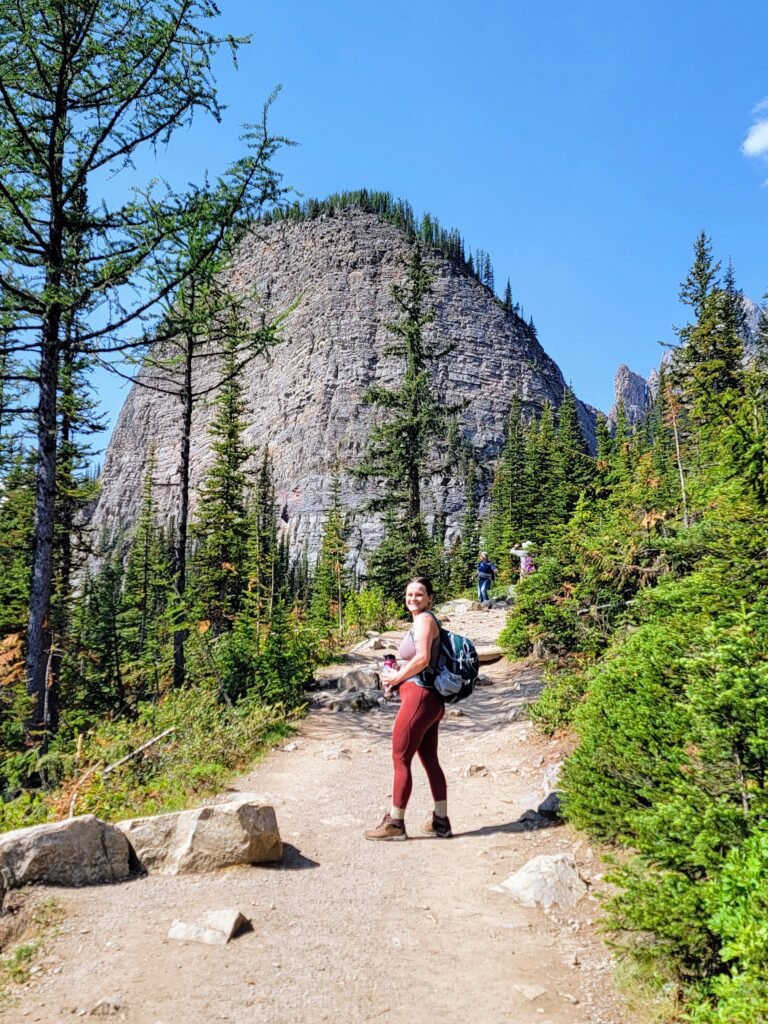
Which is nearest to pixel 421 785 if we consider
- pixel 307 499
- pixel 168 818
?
pixel 168 818

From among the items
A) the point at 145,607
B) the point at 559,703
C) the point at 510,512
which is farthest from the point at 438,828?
the point at 510,512

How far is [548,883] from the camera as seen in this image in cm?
419

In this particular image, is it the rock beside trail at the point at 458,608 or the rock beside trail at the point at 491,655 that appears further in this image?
the rock beside trail at the point at 458,608

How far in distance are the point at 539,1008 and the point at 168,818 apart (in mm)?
3091

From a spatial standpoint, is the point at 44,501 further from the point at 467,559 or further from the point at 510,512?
the point at 467,559

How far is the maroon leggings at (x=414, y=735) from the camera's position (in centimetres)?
534

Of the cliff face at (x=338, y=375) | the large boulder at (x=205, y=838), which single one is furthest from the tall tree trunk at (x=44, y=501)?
the cliff face at (x=338, y=375)

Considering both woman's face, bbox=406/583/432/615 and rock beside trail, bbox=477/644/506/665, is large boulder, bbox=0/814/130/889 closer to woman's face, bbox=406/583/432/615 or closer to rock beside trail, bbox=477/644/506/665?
woman's face, bbox=406/583/432/615

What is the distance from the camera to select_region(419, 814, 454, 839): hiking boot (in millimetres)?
5559

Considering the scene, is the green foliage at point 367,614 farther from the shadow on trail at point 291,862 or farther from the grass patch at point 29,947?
the grass patch at point 29,947

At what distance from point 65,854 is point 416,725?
9.32ft

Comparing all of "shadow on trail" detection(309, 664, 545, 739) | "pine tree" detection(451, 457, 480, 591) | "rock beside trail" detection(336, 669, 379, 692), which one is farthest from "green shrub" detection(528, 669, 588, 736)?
"pine tree" detection(451, 457, 480, 591)

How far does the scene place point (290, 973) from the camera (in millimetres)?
3227

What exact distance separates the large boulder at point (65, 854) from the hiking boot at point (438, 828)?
2.66m
